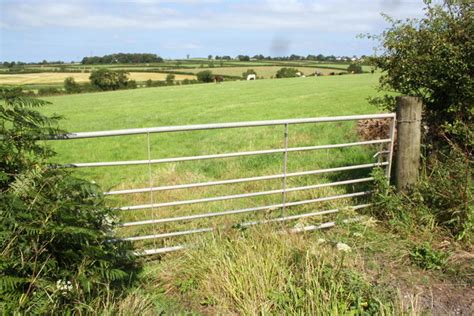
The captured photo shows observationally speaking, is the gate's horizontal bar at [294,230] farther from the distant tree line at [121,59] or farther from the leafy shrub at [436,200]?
the distant tree line at [121,59]

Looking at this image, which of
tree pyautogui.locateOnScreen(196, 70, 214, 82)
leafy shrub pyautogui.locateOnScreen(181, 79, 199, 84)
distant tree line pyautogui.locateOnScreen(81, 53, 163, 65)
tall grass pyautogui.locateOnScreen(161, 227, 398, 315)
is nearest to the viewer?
tall grass pyautogui.locateOnScreen(161, 227, 398, 315)

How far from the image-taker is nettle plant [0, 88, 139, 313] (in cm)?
265

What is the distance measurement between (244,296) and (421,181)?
3023mm

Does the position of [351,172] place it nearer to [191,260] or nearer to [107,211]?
[191,260]

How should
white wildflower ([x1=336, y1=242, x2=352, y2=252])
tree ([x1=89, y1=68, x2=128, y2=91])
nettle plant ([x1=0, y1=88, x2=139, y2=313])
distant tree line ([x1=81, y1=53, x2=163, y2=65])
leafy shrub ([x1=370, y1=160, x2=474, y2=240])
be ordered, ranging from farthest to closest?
distant tree line ([x1=81, y1=53, x2=163, y2=65]) < tree ([x1=89, y1=68, x2=128, y2=91]) < leafy shrub ([x1=370, y1=160, x2=474, y2=240]) < white wildflower ([x1=336, y1=242, x2=352, y2=252]) < nettle plant ([x1=0, y1=88, x2=139, y2=313])

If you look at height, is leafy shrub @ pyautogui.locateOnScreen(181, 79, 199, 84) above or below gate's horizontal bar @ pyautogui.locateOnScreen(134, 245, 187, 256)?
above

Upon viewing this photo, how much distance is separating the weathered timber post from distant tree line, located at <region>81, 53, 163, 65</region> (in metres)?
82.6

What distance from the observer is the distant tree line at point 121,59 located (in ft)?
266

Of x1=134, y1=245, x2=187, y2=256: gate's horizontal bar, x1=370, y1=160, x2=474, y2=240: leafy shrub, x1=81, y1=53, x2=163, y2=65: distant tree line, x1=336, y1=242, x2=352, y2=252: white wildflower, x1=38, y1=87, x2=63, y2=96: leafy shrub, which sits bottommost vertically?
x1=38, y1=87, x2=63, y2=96: leafy shrub

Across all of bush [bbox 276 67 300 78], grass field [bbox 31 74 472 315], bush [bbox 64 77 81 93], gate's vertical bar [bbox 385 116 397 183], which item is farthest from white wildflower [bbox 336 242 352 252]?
bush [bbox 276 67 300 78]

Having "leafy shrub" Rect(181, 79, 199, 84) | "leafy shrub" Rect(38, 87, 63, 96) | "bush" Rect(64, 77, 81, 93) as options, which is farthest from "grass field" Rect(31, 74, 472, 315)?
"leafy shrub" Rect(181, 79, 199, 84)

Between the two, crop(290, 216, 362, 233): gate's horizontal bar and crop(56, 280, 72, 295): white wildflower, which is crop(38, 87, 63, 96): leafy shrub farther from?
crop(56, 280, 72, 295): white wildflower

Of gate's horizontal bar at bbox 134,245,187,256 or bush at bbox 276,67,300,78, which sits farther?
bush at bbox 276,67,300,78

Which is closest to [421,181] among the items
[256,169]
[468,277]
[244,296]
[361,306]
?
[468,277]
